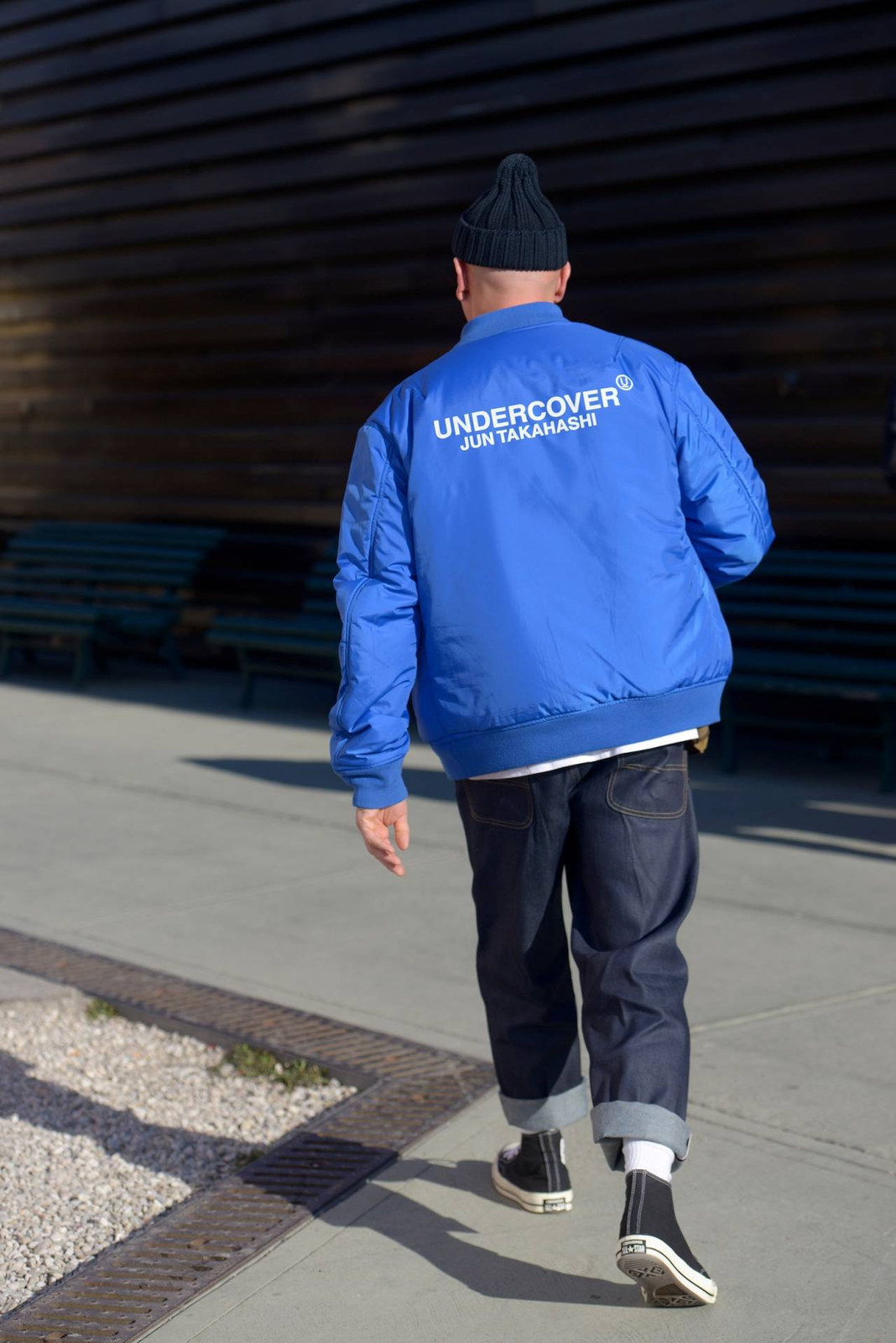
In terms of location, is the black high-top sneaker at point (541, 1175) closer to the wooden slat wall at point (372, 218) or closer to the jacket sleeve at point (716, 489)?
the jacket sleeve at point (716, 489)

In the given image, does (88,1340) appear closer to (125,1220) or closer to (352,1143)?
(125,1220)

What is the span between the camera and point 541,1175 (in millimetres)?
2957

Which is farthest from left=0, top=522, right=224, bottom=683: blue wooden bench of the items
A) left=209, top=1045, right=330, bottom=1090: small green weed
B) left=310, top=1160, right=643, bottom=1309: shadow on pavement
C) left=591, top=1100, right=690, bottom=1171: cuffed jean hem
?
left=591, top=1100, right=690, bottom=1171: cuffed jean hem

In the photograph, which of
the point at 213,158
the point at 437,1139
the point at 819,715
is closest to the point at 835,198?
the point at 819,715

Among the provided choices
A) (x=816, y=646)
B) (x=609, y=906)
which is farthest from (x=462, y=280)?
(x=816, y=646)

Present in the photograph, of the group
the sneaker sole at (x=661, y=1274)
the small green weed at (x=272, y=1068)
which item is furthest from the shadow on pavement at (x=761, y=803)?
the sneaker sole at (x=661, y=1274)

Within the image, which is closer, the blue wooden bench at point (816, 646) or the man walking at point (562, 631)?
the man walking at point (562, 631)

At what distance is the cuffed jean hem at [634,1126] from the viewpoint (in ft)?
8.46

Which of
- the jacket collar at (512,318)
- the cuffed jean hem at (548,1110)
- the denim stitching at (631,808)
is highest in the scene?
the jacket collar at (512,318)

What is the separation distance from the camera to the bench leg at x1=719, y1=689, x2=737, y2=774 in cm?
705

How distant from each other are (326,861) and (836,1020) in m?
2.10

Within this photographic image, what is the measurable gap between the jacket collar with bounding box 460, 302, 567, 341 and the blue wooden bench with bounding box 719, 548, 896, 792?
407cm

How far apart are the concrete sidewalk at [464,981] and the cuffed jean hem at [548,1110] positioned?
203 millimetres

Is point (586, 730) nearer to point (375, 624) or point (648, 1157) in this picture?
point (375, 624)
